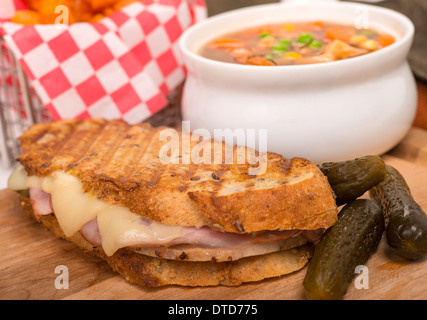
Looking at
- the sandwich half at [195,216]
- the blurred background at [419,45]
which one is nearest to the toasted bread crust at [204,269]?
the sandwich half at [195,216]

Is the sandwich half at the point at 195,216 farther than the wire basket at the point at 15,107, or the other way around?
the wire basket at the point at 15,107

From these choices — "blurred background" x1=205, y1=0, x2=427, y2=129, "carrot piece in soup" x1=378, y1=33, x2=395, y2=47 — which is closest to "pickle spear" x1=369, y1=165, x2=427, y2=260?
"carrot piece in soup" x1=378, y1=33, x2=395, y2=47

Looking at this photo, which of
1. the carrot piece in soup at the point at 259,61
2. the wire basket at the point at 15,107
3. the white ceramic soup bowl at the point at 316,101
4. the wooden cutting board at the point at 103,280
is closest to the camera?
the wooden cutting board at the point at 103,280

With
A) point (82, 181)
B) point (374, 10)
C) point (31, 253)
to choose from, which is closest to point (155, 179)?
point (82, 181)

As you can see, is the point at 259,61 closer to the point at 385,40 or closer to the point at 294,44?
the point at 294,44

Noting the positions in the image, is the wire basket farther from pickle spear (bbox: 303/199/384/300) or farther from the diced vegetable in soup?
pickle spear (bbox: 303/199/384/300)

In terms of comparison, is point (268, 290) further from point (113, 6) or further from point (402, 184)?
point (113, 6)

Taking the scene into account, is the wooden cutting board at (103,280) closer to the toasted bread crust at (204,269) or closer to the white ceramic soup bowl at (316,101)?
the toasted bread crust at (204,269)

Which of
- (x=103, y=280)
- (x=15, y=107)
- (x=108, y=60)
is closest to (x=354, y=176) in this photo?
(x=103, y=280)
